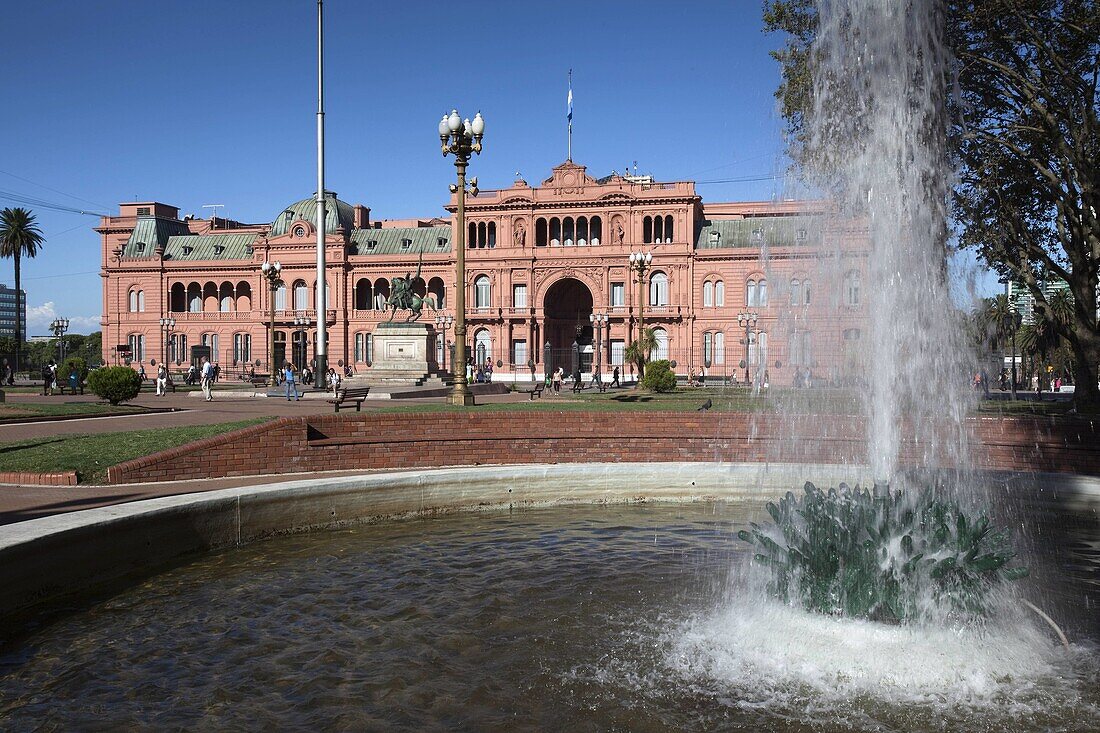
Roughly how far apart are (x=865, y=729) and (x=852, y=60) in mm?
6965

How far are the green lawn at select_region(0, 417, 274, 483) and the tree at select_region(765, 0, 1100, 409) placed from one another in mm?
14980

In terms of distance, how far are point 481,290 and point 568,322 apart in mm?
8057

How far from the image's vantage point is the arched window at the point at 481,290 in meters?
70.5

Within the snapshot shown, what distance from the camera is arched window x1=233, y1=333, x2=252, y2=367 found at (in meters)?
75.5

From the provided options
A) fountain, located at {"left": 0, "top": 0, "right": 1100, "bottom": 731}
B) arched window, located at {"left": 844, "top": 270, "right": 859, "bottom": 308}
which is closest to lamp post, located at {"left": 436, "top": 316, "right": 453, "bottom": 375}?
arched window, located at {"left": 844, "top": 270, "right": 859, "bottom": 308}

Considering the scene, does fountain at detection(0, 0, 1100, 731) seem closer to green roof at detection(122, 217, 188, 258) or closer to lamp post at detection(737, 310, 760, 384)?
lamp post at detection(737, 310, 760, 384)

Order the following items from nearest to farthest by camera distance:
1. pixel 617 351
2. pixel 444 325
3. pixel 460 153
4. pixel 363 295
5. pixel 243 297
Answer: pixel 460 153, pixel 444 325, pixel 617 351, pixel 363 295, pixel 243 297

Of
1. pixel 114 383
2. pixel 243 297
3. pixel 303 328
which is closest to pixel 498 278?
pixel 303 328

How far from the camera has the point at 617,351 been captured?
6800cm

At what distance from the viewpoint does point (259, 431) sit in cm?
1140

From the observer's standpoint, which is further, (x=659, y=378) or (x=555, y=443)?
(x=659, y=378)

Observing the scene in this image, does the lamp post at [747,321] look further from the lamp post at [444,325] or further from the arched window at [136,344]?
the arched window at [136,344]

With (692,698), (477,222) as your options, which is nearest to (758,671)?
(692,698)

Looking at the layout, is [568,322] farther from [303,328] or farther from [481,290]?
[303,328]
